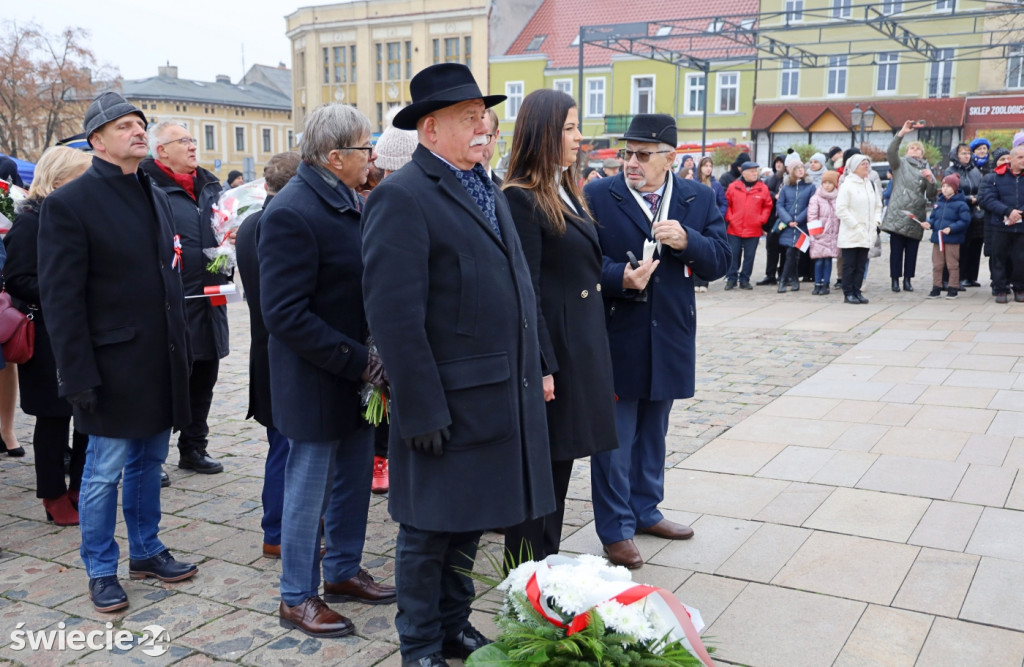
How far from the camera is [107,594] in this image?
12.1 feet

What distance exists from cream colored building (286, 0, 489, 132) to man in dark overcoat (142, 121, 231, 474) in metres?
49.1

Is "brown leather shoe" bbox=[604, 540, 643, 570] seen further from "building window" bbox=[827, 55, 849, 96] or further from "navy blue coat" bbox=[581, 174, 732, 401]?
"building window" bbox=[827, 55, 849, 96]

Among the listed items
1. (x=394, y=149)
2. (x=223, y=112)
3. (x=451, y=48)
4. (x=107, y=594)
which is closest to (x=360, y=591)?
(x=107, y=594)

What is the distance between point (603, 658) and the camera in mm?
2652

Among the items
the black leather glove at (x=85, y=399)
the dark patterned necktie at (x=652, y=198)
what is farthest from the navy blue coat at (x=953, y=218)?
the black leather glove at (x=85, y=399)

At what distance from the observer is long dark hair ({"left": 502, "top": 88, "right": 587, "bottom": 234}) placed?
11.5ft

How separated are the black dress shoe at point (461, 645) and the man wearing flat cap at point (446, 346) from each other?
18cm

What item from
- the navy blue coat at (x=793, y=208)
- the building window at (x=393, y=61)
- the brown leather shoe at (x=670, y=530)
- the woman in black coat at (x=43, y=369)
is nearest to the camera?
the brown leather shoe at (x=670, y=530)

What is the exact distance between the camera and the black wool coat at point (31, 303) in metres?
4.70

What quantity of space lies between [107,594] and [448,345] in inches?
74.2

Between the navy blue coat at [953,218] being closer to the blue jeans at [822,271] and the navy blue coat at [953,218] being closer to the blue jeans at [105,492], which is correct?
the blue jeans at [822,271]

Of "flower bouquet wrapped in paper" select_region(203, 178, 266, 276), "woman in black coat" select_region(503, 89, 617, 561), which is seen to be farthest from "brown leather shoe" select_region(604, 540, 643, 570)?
"flower bouquet wrapped in paper" select_region(203, 178, 266, 276)

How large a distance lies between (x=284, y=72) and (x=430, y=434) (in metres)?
87.1

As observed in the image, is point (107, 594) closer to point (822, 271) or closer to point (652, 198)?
point (652, 198)
